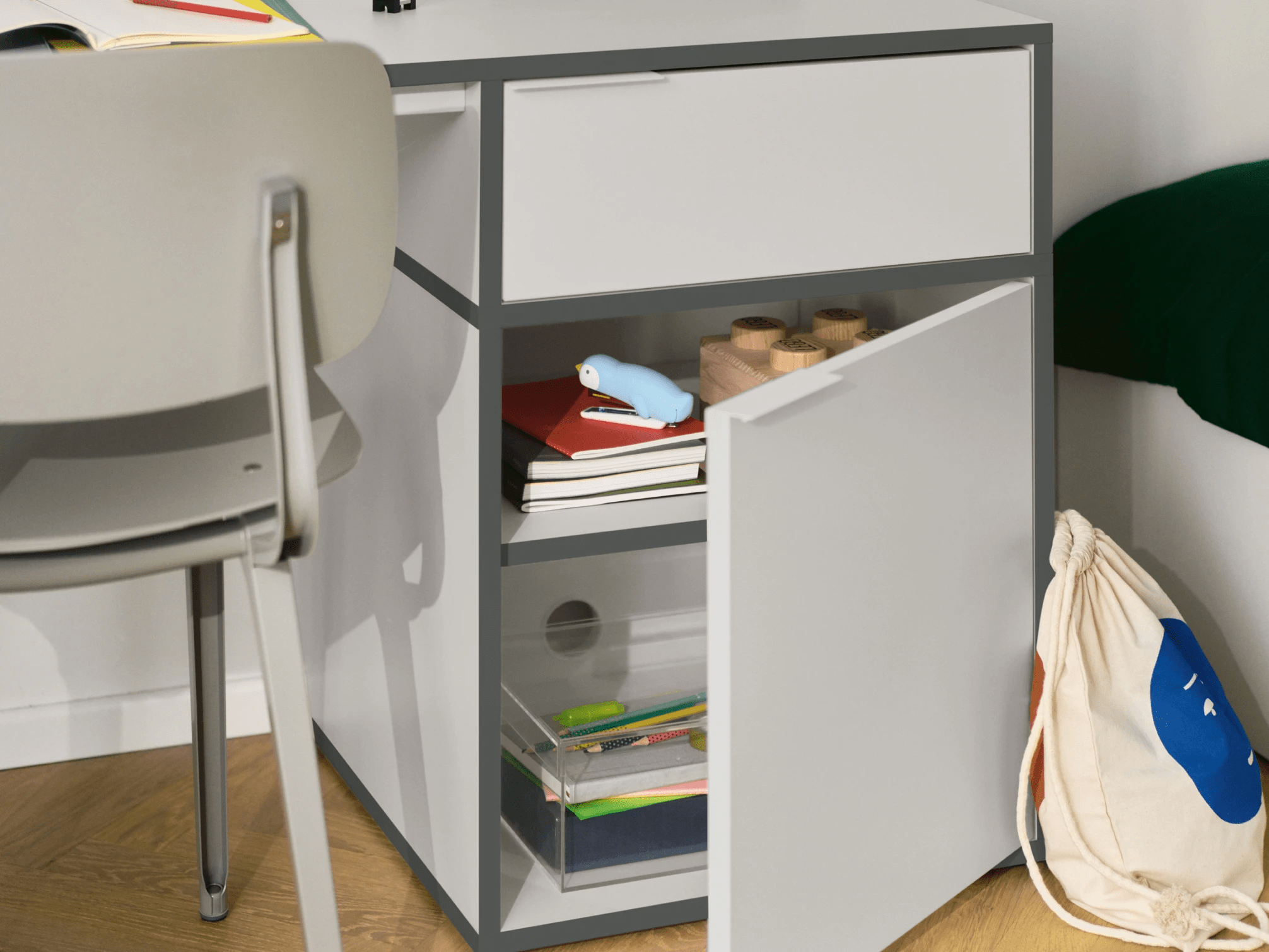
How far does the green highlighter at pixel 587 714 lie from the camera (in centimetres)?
134

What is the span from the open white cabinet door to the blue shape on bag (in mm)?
114

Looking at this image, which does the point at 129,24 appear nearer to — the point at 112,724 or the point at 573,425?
the point at 573,425

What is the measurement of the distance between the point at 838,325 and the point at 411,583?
1.52 feet

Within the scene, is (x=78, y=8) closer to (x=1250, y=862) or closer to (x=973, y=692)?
(x=973, y=692)

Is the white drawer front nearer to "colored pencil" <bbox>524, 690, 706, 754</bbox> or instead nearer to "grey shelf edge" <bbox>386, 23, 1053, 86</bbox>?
"grey shelf edge" <bbox>386, 23, 1053, 86</bbox>

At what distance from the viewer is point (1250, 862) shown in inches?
50.0

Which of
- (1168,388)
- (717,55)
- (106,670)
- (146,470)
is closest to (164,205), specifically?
(146,470)

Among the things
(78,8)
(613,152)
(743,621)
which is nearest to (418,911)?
(743,621)

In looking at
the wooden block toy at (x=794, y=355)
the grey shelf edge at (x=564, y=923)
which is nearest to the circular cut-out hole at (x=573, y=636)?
the grey shelf edge at (x=564, y=923)

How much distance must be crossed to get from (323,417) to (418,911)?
1.67ft

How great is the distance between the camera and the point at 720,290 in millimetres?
1114

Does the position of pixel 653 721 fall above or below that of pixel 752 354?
below

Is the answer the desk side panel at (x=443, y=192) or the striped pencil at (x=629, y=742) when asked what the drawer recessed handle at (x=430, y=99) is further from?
the striped pencil at (x=629, y=742)

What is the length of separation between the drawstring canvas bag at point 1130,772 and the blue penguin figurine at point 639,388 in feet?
1.14
